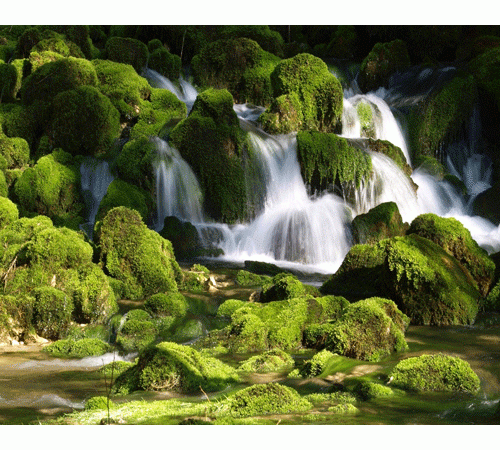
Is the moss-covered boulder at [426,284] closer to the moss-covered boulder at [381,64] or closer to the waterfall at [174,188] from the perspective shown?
the waterfall at [174,188]

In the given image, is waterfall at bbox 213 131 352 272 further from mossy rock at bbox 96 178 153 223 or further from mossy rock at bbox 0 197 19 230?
mossy rock at bbox 0 197 19 230

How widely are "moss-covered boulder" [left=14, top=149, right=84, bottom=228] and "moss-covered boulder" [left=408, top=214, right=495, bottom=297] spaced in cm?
632

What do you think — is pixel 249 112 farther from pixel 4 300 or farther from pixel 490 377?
pixel 490 377

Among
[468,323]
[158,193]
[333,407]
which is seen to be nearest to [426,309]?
[468,323]

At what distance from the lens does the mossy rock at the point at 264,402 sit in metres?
4.19

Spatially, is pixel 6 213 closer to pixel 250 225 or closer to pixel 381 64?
pixel 250 225

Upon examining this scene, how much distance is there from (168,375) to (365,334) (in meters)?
1.85

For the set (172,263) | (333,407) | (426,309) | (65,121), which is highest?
(65,121)

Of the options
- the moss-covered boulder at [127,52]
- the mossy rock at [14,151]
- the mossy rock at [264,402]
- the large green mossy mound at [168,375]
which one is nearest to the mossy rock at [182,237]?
the mossy rock at [14,151]

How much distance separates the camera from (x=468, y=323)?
24.6ft

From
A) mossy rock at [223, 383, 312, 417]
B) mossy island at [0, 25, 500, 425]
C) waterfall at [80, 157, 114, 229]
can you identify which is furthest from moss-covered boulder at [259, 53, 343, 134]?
mossy rock at [223, 383, 312, 417]

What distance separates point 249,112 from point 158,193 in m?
4.70

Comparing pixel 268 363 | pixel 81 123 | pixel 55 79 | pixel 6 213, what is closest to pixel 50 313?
pixel 268 363

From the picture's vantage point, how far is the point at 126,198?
11.8 metres
